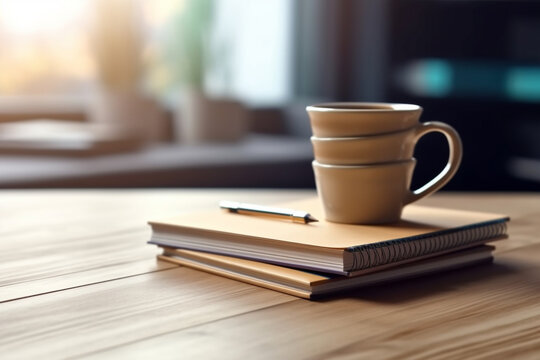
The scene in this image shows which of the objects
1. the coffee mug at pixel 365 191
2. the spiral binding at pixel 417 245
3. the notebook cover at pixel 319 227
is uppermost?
the coffee mug at pixel 365 191

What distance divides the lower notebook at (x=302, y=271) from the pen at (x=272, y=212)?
76mm

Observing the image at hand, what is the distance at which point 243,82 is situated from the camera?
4223 millimetres

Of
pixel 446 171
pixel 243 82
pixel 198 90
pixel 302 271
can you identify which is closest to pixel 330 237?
pixel 302 271

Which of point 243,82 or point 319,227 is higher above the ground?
point 243,82

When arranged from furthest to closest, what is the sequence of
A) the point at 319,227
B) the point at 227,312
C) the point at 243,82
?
the point at 243,82
the point at 319,227
the point at 227,312

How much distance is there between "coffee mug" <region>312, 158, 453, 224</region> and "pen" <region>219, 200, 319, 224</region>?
1.2 inches

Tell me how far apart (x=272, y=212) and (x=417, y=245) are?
0.15m

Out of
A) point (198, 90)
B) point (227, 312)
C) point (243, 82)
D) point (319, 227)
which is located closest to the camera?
point (227, 312)

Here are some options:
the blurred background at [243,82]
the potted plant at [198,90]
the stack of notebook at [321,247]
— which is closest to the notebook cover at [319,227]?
the stack of notebook at [321,247]

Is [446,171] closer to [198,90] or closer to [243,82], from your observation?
[198,90]

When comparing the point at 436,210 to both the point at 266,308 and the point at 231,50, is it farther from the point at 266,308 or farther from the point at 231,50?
the point at 231,50

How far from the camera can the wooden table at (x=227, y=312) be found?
0.51m

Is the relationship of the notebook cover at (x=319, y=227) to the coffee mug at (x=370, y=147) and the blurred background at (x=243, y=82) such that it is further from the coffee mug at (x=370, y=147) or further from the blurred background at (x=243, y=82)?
the blurred background at (x=243, y=82)

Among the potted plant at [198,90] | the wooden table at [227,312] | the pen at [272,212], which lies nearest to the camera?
the wooden table at [227,312]
